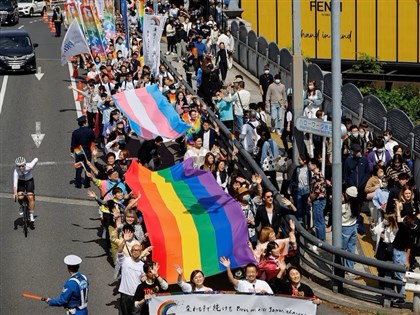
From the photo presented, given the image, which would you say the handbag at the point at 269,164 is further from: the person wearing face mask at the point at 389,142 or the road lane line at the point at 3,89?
the road lane line at the point at 3,89

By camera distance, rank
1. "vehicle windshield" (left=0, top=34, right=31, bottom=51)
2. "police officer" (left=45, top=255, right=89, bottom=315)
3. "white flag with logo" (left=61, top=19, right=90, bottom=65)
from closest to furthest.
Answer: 1. "police officer" (left=45, top=255, right=89, bottom=315)
2. "white flag with logo" (left=61, top=19, right=90, bottom=65)
3. "vehicle windshield" (left=0, top=34, right=31, bottom=51)

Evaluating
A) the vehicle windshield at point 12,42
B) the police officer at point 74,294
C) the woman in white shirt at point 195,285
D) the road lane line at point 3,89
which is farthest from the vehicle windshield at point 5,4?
the woman in white shirt at point 195,285

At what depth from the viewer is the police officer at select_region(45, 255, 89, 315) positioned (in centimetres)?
1485

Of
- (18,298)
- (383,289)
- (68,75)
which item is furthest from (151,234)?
(68,75)

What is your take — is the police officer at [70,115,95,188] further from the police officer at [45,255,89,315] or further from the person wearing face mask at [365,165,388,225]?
the police officer at [45,255,89,315]

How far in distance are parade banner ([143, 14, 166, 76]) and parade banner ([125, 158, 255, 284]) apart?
10286 millimetres

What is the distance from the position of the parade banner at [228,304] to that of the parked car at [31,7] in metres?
56.7

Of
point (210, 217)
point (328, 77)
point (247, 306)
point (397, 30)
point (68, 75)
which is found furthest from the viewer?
point (397, 30)

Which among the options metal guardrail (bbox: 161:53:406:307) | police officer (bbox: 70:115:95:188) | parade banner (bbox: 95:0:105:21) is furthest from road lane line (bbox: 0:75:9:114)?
metal guardrail (bbox: 161:53:406:307)

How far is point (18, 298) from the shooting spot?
58.2 feet

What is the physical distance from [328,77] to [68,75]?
1423cm

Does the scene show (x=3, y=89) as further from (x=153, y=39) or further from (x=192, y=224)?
(x=192, y=224)

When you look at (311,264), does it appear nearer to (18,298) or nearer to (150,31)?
(18,298)

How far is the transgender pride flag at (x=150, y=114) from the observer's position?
79.7 ft
